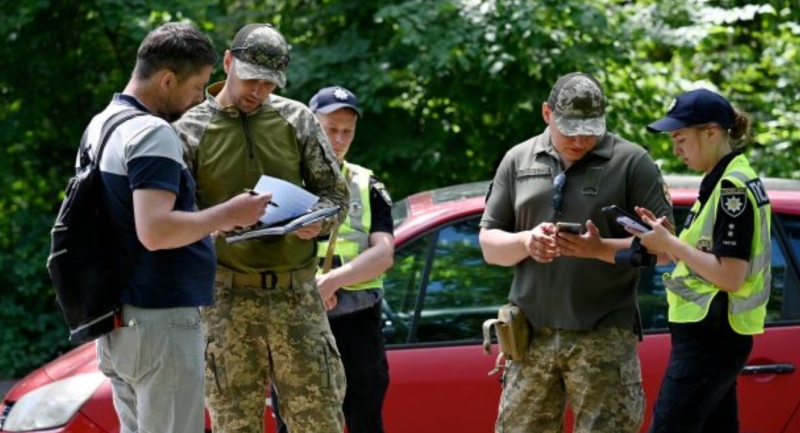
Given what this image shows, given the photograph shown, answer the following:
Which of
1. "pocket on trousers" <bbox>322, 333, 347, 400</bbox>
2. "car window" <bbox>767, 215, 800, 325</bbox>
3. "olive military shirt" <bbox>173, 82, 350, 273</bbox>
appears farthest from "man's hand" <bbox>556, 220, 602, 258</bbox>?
"car window" <bbox>767, 215, 800, 325</bbox>

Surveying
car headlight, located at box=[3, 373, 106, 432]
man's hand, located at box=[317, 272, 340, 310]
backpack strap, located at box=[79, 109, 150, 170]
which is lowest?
car headlight, located at box=[3, 373, 106, 432]

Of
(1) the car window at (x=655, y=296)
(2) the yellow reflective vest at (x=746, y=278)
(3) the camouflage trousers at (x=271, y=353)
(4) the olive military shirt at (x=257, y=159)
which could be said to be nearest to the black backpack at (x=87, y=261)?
(4) the olive military shirt at (x=257, y=159)

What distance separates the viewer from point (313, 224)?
4.73 m

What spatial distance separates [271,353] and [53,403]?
5.24ft

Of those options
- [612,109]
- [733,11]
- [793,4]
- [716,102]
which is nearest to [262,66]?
[716,102]

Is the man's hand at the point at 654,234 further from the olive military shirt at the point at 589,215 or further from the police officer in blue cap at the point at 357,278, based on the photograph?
the police officer in blue cap at the point at 357,278

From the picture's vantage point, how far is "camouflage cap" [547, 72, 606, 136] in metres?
4.84

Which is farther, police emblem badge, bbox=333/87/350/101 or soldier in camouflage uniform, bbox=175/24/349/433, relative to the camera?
police emblem badge, bbox=333/87/350/101

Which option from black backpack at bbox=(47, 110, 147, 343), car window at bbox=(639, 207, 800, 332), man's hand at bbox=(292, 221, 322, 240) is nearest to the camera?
black backpack at bbox=(47, 110, 147, 343)

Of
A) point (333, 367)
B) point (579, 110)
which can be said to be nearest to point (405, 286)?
point (333, 367)

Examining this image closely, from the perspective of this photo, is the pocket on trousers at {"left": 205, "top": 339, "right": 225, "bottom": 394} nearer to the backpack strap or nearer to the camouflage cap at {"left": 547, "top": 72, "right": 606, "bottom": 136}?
the backpack strap

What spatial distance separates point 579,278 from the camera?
4887mm

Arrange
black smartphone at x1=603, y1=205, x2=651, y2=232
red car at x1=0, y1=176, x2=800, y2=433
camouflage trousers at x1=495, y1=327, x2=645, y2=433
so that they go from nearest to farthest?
black smartphone at x1=603, y1=205, x2=651, y2=232, camouflage trousers at x1=495, y1=327, x2=645, y2=433, red car at x1=0, y1=176, x2=800, y2=433

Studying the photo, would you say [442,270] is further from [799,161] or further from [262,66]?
[799,161]
